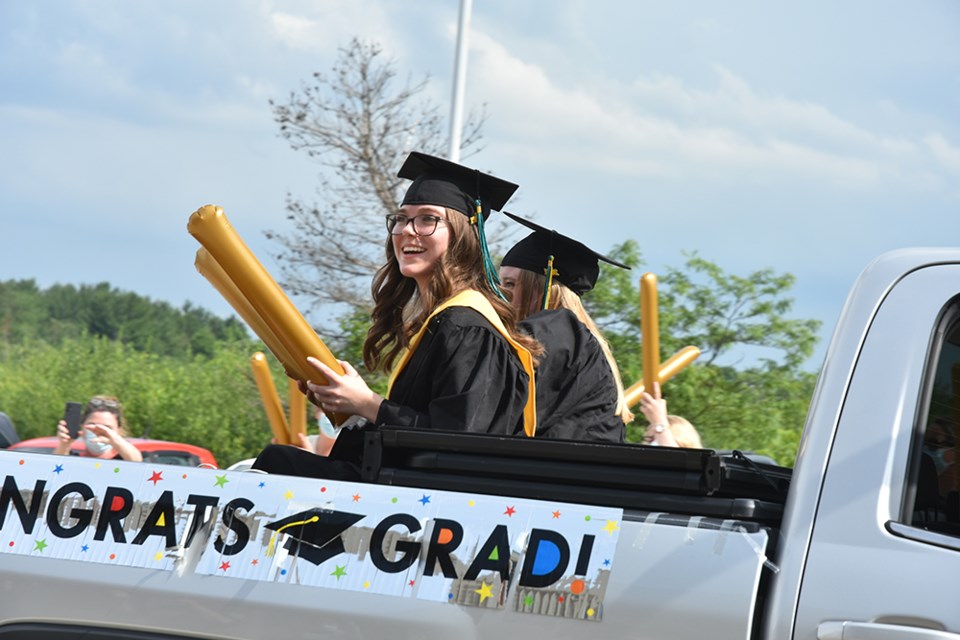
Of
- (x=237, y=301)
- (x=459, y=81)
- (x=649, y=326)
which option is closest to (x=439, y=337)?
(x=237, y=301)

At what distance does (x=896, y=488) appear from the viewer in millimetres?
2158

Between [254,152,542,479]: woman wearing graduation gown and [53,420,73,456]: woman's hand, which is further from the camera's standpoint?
[53,420,73,456]: woman's hand

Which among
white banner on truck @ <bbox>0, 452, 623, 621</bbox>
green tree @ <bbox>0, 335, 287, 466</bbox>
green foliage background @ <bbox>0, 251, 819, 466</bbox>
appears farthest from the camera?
green tree @ <bbox>0, 335, 287, 466</bbox>

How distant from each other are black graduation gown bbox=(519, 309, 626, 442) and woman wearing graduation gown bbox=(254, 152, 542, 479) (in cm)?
34

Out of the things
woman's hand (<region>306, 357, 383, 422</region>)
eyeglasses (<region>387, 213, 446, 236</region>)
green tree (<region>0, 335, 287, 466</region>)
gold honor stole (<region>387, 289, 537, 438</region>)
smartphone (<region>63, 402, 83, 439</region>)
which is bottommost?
green tree (<region>0, 335, 287, 466</region>)

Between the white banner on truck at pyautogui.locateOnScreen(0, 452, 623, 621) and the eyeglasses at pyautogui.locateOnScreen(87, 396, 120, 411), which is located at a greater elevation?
the white banner on truck at pyautogui.locateOnScreen(0, 452, 623, 621)

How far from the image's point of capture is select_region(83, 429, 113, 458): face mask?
5418 millimetres

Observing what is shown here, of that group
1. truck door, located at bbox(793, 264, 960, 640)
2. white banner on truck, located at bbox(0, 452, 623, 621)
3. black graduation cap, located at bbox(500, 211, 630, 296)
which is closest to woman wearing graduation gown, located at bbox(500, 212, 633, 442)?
black graduation cap, located at bbox(500, 211, 630, 296)

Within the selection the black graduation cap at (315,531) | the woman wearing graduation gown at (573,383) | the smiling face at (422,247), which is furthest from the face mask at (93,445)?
the black graduation cap at (315,531)

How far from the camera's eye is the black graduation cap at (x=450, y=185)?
3266 millimetres

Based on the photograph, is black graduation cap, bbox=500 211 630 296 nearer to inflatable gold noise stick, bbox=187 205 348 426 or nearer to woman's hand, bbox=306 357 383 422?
woman's hand, bbox=306 357 383 422

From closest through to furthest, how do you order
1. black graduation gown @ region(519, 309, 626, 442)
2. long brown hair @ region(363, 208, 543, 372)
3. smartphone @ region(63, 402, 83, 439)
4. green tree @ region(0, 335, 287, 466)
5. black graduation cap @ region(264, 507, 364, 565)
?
black graduation cap @ region(264, 507, 364, 565)
long brown hair @ region(363, 208, 543, 372)
black graduation gown @ region(519, 309, 626, 442)
smartphone @ region(63, 402, 83, 439)
green tree @ region(0, 335, 287, 466)

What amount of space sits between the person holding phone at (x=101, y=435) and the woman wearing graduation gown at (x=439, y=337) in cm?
223

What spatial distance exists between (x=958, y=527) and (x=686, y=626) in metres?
0.58
